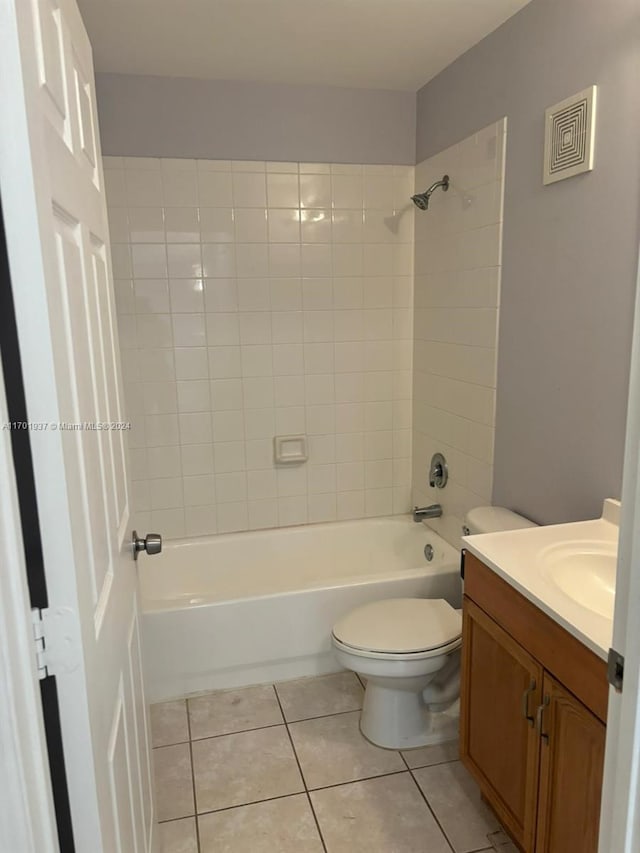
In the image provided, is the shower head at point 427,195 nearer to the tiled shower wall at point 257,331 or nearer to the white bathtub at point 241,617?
the tiled shower wall at point 257,331

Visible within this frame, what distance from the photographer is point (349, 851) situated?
1686mm

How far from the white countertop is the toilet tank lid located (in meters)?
0.36

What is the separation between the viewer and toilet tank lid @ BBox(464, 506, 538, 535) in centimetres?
206

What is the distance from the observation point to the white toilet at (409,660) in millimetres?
1967

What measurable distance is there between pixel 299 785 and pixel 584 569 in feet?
3.69

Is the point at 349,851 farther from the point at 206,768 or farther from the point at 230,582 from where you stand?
the point at 230,582

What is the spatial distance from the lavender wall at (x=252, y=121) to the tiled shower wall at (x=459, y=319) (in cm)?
27

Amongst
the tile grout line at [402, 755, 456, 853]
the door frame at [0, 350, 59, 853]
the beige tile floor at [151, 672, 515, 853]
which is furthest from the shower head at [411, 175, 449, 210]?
the door frame at [0, 350, 59, 853]

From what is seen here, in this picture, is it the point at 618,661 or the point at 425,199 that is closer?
the point at 618,661

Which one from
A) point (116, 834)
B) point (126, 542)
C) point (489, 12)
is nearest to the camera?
point (116, 834)

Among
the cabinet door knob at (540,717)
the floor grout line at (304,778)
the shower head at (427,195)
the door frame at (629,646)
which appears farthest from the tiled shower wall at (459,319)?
the door frame at (629,646)

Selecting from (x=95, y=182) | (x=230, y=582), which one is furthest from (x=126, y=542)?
(x=230, y=582)

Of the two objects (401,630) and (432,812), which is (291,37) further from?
(432,812)

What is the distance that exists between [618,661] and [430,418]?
208cm
